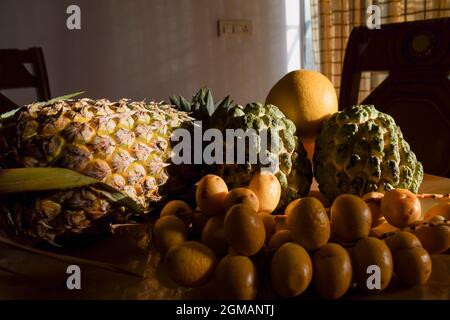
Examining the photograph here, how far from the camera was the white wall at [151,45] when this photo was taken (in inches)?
97.8

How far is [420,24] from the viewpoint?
4.19 ft

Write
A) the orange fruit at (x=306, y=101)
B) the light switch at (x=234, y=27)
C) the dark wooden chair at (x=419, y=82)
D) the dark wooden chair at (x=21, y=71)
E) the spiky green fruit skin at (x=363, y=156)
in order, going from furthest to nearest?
the light switch at (x=234, y=27) < the dark wooden chair at (x=21, y=71) < the dark wooden chair at (x=419, y=82) < the orange fruit at (x=306, y=101) < the spiky green fruit skin at (x=363, y=156)

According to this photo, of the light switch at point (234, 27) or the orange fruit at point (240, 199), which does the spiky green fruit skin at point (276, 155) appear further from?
the light switch at point (234, 27)

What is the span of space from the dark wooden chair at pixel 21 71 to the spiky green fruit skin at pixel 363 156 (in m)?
1.37

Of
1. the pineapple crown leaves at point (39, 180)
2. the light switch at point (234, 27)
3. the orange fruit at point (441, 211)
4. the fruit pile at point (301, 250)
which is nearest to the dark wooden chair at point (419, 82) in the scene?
the orange fruit at point (441, 211)

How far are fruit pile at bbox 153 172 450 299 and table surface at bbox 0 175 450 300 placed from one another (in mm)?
18

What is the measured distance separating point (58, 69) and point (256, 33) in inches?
54.8

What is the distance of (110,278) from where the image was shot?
44 cm

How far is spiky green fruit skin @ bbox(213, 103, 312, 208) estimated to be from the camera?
61cm

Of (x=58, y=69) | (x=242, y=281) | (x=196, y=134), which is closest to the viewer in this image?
(x=242, y=281)

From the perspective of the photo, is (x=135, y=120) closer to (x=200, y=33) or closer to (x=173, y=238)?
(x=173, y=238)

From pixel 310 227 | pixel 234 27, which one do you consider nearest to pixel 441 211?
pixel 310 227

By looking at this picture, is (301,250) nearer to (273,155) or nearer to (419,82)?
(273,155)

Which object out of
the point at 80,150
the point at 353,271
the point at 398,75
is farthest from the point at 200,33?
the point at 353,271
